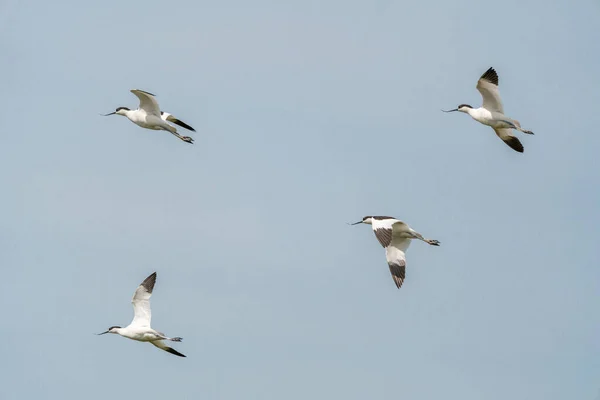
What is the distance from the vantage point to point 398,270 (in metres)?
26.1

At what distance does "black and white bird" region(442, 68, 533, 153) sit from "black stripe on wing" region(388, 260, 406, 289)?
11.4ft

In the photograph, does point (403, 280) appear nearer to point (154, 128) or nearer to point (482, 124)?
point (482, 124)

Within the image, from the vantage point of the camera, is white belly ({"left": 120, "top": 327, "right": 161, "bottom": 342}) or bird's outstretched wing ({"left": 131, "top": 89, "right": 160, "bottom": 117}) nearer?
white belly ({"left": 120, "top": 327, "right": 161, "bottom": 342})

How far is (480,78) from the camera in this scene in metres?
25.7

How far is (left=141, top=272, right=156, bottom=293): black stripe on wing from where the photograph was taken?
24922 millimetres

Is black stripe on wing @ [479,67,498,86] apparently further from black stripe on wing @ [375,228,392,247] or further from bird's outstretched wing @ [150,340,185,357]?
bird's outstretched wing @ [150,340,185,357]

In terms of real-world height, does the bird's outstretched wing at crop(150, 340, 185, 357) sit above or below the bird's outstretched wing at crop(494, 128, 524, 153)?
below

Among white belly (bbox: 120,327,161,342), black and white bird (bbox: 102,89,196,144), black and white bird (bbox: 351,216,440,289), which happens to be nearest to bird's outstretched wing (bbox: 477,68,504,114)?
black and white bird (bbox: 351,216,440,289)

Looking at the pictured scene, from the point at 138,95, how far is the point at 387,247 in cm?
611

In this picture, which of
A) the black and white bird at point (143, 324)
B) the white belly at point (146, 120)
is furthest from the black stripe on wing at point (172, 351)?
the white belly at point (146, 120)

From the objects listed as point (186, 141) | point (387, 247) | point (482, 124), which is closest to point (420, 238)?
point (387, 247)

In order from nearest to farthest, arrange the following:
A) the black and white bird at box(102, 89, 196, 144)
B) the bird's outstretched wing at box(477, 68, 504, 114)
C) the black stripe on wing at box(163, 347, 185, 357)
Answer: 1. the black stripe on wing at box(163, 347, 185, 357)
2. the bird's outstretched wing at box(477, 68, 504, 114)
3. the black and white bird at box(102, 89, 196, 144)

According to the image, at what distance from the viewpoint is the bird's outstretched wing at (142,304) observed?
24.6 meters

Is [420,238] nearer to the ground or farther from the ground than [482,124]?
nearer to the ground
